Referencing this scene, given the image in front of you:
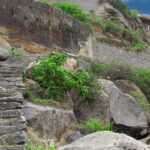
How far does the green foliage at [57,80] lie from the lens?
45.8 ft

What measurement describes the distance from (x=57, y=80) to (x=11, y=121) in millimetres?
4579

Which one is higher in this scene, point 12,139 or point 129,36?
point 12,139

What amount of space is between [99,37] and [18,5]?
1172 cm

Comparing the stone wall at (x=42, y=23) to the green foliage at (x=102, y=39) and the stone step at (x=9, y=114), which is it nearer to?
the green foliage at (x=102, y=39)

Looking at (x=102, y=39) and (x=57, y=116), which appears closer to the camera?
(x=57, y=116)

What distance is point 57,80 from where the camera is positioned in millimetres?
14234

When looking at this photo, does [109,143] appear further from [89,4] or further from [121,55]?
[89,4]

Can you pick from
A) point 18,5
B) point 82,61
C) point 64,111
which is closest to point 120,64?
point 82,61

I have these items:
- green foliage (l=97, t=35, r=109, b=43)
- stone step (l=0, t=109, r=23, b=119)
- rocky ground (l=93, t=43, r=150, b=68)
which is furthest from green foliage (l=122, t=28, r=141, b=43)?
stone step (l=0, t=109, r=23, b=119)

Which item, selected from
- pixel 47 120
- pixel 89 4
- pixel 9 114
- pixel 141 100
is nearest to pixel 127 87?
pixel 141 100

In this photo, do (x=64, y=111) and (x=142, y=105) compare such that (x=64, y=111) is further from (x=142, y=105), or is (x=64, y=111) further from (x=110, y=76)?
(x=110, y=76)

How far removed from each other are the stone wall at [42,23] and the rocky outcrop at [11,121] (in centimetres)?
957

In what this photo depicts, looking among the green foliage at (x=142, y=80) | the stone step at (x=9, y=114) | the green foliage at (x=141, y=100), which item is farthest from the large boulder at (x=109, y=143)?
the green foliage at (x=142, y=80)

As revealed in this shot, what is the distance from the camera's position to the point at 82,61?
2122cm
